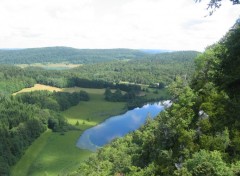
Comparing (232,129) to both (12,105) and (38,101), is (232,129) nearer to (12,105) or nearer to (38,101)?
(12,105)

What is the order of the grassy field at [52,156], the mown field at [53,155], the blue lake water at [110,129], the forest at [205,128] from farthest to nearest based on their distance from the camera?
the blue lake water at [110,129]
the mown field at [53,155]
the grassy field at [52,156]
the forest at [205,128]

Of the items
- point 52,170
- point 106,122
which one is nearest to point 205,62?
point 52,170

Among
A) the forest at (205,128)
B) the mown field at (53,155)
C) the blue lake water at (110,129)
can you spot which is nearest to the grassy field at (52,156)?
the mown field at (53,155)

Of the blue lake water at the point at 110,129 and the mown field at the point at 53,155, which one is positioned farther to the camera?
the blue lake water at the point at 110,129

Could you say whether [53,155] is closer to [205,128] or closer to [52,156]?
[52,156]

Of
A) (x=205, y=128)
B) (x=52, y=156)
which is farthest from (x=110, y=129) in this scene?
(x=205, y=128)

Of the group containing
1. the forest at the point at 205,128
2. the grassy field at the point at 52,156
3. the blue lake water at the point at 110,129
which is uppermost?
the forest at the point at 205,128

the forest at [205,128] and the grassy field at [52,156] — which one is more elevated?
the forest at [205,128]

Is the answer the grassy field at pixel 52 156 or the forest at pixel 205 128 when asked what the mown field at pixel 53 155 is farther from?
the forest at pixel 205 128

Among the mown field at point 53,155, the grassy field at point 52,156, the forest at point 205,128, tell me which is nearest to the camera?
the forest at point 205,128
